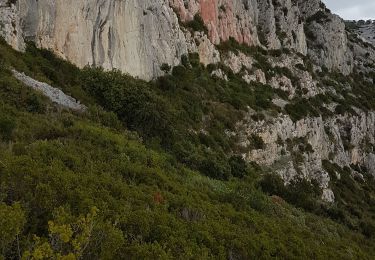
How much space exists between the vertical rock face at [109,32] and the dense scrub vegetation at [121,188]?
1.93 meters

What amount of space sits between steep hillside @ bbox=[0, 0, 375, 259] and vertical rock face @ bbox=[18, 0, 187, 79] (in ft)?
0.32

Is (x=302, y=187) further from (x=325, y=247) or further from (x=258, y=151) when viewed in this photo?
(x=325, y=247)

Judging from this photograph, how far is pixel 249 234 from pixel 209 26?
1397 inches

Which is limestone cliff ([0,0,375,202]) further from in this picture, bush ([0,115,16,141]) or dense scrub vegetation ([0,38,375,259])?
bush ([0,115,16,141])

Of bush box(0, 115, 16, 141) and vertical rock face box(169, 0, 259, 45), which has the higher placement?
vertical rock face box(169, 0, 259, 45)

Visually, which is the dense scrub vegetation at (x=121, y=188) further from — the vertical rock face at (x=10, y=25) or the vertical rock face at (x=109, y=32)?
the vertical rock face at (x=109, y=32)

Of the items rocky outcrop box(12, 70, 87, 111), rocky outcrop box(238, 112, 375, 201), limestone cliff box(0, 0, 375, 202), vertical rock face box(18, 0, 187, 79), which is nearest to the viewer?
rocky outcrop box(12, 70, 87, 111)

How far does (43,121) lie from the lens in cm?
1716

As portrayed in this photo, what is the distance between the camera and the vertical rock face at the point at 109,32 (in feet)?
88.4

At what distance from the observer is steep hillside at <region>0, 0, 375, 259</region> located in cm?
1066

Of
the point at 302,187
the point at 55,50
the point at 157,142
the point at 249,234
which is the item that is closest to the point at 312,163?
the point at 302,187

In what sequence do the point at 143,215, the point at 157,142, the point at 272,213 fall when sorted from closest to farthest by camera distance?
the point at 143,215, the point at 272,213, the point at 157,142

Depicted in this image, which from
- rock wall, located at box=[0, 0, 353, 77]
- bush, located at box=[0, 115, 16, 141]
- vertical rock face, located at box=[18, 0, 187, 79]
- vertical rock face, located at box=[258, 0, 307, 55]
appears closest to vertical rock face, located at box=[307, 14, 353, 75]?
vertical rock face, located at box=[258, 0, 307, 55]

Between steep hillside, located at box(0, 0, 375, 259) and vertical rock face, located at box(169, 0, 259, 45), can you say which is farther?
vertical rock face, located at box(169, 0, 259, 45)
